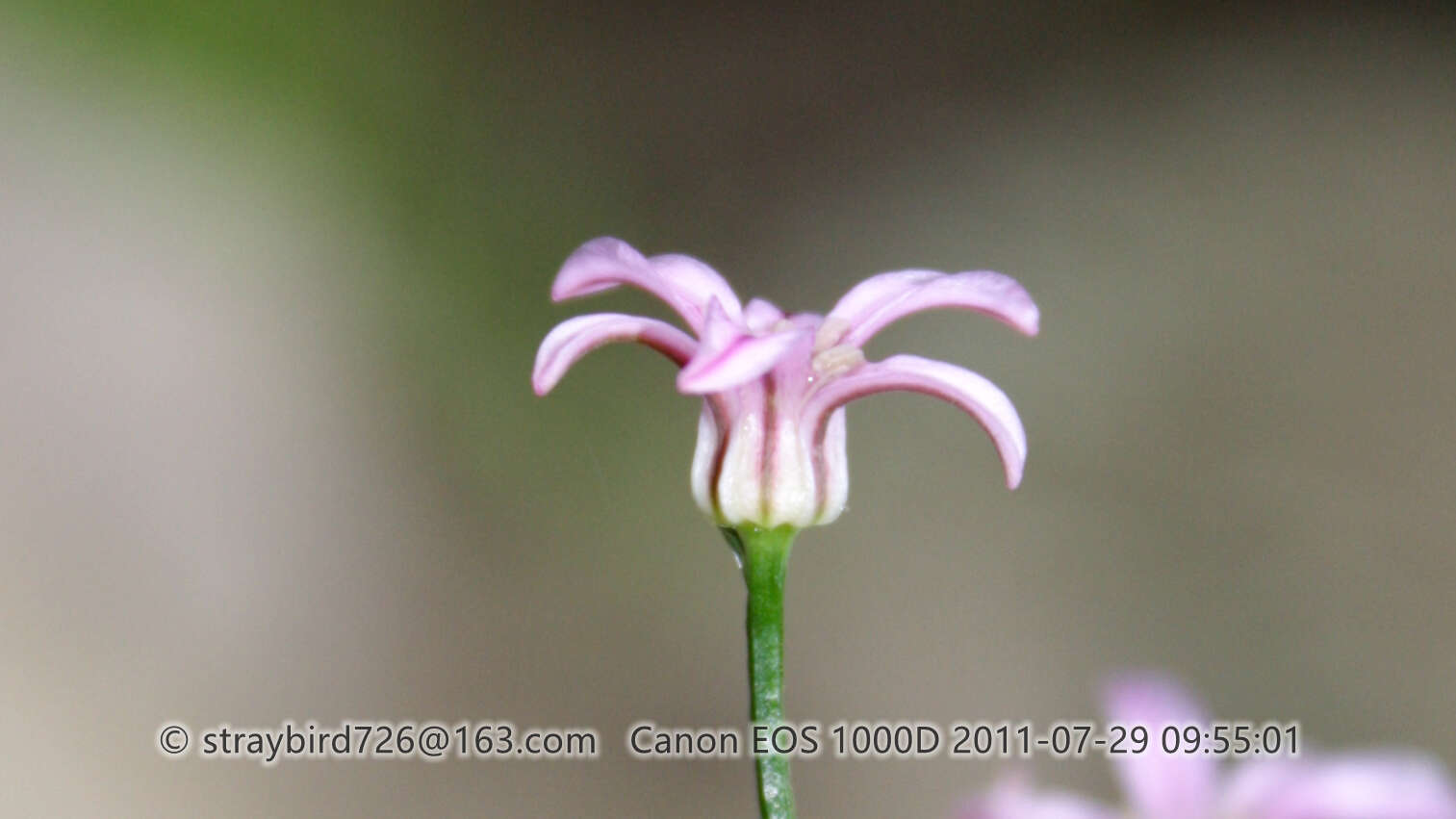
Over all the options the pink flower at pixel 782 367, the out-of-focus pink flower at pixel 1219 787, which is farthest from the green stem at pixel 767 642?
the out-of-focus pink flower at pixel 1219 787

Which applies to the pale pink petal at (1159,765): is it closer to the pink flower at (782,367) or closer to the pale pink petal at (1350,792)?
the pale pink petal at (1350,792)

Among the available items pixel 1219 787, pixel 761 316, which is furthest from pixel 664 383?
pixel 1219 787

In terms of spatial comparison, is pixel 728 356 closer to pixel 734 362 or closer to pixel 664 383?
pixel 734 362

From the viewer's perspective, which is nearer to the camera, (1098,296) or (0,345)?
(0,345)

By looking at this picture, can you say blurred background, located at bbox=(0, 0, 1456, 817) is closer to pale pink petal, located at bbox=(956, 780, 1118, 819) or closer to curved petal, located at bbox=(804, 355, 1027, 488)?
curved petal, located at bbox=(804, 355, 1027, 488)

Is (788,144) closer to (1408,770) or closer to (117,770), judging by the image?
(117,770)

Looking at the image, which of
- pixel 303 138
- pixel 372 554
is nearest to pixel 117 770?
pixel 372 554
